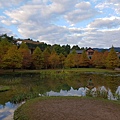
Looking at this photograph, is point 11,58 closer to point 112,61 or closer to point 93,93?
point 93,93

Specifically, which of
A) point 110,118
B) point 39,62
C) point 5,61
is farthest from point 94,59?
point 110,118

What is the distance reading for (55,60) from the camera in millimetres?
51688

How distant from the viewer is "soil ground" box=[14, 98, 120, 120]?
8.99 metres

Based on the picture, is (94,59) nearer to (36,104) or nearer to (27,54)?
(27,54)

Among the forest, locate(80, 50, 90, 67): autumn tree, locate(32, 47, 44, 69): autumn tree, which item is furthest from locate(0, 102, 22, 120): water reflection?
locate(80, 50, 90, 67): autumn tree


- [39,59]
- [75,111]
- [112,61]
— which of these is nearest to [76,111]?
[75,111]

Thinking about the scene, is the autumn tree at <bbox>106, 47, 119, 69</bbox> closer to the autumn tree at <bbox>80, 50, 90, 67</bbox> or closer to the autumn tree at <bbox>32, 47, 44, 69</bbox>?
the autumn tree at <bbox>80, 50, 90, 67</bbox>

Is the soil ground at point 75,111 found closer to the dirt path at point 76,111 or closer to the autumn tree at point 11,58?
the dirt path at point 76,111

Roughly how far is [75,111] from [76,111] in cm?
6

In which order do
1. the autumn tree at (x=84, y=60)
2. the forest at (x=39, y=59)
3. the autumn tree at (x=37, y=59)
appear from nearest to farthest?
the forest at (x=39, y=59)
the autumn tree at (x=37, y=59)
the autumn tree at (x=84, y=60)

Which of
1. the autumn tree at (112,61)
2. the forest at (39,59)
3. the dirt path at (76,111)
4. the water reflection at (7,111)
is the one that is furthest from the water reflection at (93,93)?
the autumn tree at (112,61)

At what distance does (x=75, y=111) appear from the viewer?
10.1 m

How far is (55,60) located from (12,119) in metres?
41.9

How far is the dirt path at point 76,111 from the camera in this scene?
8991 mm
